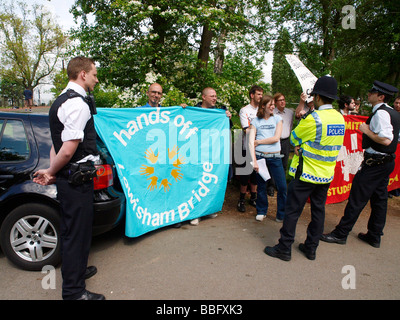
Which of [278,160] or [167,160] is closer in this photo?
[167,160]

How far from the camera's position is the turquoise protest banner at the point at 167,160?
12.0 feet

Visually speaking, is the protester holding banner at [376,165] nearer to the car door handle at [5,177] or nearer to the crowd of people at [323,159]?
the crowd of people at [323,159]

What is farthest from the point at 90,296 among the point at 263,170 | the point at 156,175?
the point at 263,170

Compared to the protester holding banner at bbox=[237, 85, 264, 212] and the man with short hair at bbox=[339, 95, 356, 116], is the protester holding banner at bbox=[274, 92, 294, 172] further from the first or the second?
the man with short hair at bbox=[339, 95, 356, 116]

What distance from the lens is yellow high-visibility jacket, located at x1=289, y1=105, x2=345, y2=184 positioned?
3.27 metres

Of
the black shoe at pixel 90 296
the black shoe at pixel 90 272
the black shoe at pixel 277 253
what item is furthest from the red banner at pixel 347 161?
the black shoe at pixel 90 296

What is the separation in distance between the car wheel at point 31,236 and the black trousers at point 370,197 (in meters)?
3.44

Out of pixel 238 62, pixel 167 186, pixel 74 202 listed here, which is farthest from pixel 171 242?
pixel 238 62

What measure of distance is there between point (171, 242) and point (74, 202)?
1634 mm

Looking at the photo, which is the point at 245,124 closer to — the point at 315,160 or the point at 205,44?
the point at 315,160

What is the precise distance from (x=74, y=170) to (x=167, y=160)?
1.74m

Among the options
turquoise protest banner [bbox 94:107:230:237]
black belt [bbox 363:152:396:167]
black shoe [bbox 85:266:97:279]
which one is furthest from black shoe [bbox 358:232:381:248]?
black shoe [bbox 85:266:97:279]

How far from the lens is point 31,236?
3084mm

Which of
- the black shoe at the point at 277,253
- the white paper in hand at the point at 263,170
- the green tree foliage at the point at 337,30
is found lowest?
the black shoe at the point at 277,253
